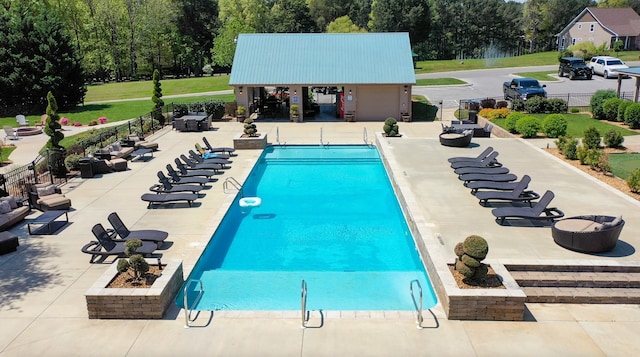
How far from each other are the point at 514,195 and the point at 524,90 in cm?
2287

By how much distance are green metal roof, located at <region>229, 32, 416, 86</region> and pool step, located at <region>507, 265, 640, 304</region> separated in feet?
70.2

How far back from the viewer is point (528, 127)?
26297mm

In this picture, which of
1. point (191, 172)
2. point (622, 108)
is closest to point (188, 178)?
point (191, 172)

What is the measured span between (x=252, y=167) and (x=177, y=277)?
11.1 metres

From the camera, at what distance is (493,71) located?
59781mm

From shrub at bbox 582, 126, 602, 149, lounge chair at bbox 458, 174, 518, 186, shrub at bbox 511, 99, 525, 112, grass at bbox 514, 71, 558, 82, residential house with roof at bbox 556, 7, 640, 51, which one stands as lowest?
lounge chair at bbox 458, 174, 518, 186

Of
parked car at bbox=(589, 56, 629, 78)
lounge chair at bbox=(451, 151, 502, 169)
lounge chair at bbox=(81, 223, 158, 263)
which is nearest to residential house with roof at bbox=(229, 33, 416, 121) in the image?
lounge chair at bbox=(451, 151, 502, 169)

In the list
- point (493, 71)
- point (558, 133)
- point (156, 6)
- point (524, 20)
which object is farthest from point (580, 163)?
point (524, 20)

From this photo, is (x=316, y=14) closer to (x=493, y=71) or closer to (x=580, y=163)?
(x=493, y=71)

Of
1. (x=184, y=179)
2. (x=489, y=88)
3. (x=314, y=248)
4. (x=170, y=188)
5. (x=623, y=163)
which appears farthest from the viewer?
(x=489, y=88)

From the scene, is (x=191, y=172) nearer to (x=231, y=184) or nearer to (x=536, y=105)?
(x=231, y=184)

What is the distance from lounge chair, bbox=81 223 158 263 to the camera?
12438 millimetres

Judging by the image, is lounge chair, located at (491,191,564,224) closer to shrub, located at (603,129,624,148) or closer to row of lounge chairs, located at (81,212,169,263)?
row of lounge chairs, located at (81,212,169,263)

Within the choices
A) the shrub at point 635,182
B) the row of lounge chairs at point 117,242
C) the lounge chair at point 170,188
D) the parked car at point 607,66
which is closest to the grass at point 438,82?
the parked car at point 607,66
